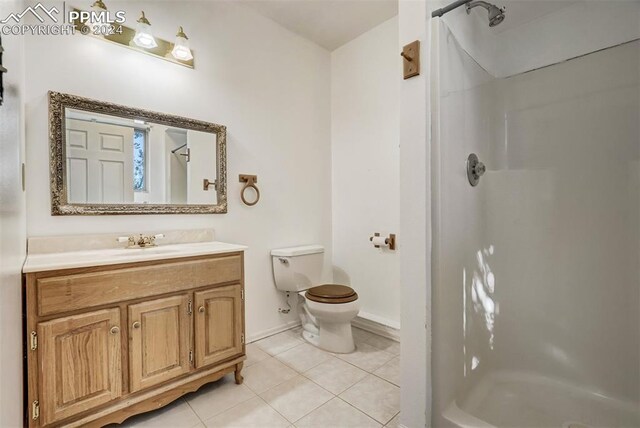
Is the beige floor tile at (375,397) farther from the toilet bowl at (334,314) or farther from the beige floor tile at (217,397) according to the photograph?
the beige floor tile at (217,397)

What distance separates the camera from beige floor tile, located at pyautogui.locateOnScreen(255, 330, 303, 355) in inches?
87.3

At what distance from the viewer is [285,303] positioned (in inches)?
101

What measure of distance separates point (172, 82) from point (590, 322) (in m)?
2.81

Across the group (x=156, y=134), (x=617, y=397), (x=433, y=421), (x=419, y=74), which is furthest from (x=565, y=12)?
(x=156, y=134)

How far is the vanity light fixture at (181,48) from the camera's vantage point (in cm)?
190

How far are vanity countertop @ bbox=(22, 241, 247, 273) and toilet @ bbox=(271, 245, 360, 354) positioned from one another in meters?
0.68

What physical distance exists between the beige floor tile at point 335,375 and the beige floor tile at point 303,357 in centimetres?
5

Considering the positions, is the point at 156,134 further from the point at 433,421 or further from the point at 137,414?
the point at 433,421

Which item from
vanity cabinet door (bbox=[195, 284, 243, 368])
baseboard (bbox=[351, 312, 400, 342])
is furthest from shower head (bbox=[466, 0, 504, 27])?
baseboard (bbox=[351, 312, 400, 342])

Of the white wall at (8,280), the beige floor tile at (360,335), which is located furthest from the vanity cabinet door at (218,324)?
the beige floor tile at (360,335)

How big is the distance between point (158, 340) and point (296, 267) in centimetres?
113

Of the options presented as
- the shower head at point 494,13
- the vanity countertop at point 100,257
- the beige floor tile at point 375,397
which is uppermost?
the shower head at point 494,13

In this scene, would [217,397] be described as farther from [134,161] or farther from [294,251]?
[134,161]

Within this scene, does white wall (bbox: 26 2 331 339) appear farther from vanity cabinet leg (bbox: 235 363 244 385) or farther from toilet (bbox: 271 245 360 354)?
vanity cabinet leg (bbox: 235 363 244 385)
